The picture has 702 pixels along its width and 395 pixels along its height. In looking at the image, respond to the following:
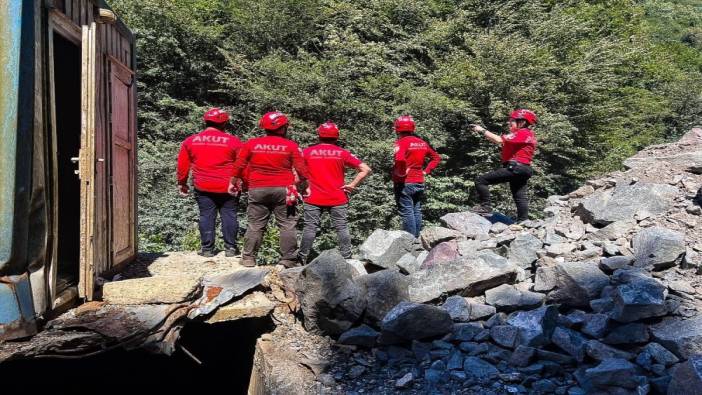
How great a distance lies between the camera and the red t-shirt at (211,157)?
18.7 ft

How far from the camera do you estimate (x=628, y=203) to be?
17.8ft

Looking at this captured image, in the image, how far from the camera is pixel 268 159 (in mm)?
5336

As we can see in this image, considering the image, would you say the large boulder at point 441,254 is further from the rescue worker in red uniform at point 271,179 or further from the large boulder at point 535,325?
the large boulder at point 535,325

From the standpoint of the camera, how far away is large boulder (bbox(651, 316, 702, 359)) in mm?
3309

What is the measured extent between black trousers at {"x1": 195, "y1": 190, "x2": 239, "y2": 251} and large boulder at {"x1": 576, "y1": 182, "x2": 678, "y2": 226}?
3790 millimetres

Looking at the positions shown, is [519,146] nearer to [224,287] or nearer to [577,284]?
[577,284]

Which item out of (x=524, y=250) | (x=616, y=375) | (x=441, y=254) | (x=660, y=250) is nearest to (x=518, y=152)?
(x=524, y=250)

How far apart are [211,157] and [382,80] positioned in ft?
28.8

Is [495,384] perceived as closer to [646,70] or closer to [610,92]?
[610,92]

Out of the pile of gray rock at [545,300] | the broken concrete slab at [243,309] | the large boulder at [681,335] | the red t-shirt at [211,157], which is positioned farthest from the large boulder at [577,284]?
the red t-shirt at [211,157]

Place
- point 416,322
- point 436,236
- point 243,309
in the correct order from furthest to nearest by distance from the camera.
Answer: point 436,236, point 243,309, point 416,322

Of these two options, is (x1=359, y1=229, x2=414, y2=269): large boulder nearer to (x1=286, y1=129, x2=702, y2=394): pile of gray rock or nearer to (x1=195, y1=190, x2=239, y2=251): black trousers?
(x1=286, y1=129, x2=702, y2=394): pile of gray rock

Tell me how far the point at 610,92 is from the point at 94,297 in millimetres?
17141

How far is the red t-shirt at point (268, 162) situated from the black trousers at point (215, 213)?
1.97 feet
